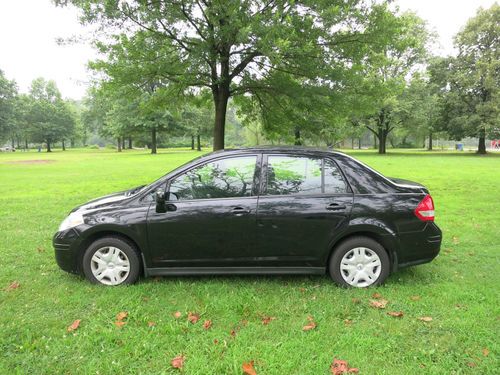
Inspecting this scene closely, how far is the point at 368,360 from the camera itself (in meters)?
2.91

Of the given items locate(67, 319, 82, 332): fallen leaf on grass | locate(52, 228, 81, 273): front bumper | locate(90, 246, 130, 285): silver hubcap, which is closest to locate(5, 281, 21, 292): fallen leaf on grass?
locate(52, 228, 81, 273): front bumper

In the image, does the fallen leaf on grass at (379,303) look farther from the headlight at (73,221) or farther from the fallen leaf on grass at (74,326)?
the headlight at (73,221)

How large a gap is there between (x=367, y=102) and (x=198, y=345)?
31.1ft

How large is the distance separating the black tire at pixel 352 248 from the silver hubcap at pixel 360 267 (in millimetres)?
20

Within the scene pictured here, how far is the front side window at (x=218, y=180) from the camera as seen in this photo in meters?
4.21

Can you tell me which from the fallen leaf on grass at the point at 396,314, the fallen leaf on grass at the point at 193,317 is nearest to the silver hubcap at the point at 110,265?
the fallen leaf on grass at the point at 193,317

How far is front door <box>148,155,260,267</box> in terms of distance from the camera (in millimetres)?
4098

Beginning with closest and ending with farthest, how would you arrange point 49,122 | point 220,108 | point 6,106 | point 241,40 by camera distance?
point 241,40
point 220,108
point 6,106
point 49,122

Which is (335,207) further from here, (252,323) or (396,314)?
(252,323)

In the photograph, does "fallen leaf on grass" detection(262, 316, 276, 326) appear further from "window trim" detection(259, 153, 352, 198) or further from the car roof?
the car roof

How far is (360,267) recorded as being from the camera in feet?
13.7

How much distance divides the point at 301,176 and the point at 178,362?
7.71 feet

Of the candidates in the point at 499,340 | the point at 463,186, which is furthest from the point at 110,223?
the point at 463,186

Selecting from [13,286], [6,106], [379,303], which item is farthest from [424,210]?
[6,106]
